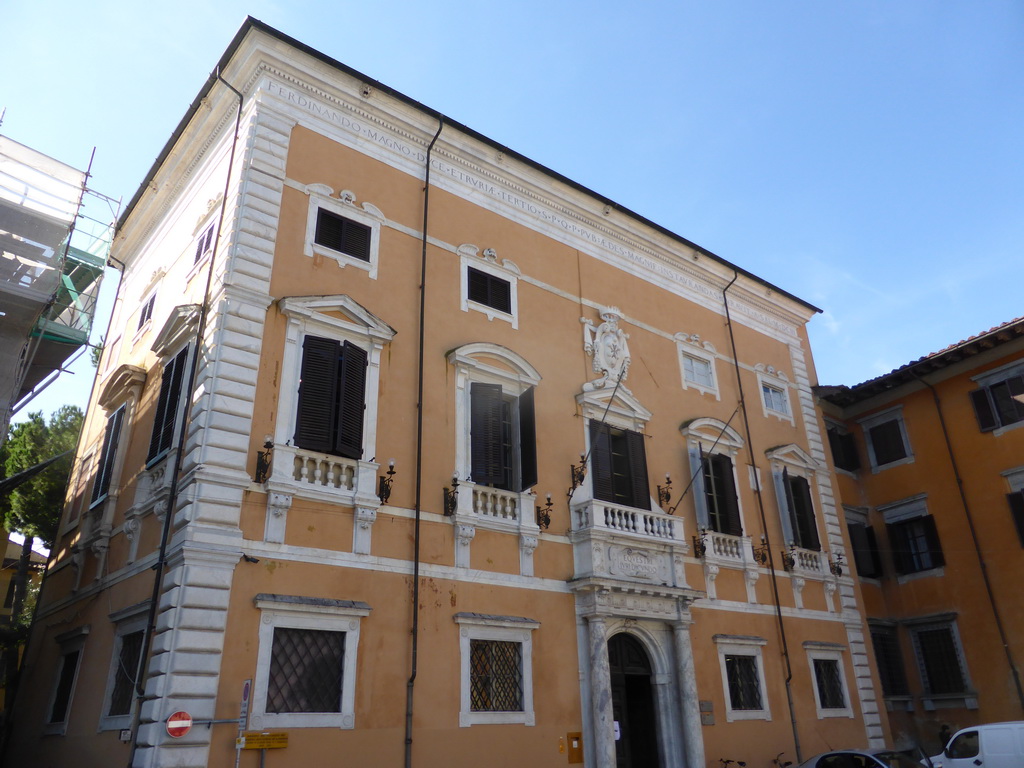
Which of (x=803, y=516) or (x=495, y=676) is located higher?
(x=803, y=516)

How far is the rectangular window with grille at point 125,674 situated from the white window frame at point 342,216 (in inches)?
273

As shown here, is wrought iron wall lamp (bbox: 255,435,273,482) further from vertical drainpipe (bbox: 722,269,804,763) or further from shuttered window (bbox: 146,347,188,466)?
vertical drainpipe (bbox: 722,269,804,763)

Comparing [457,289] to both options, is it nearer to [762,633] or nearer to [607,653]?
[607,653]

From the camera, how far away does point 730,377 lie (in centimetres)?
2100

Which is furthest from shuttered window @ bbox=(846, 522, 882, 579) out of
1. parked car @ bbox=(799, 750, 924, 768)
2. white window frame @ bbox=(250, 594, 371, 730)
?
white window frame @ bbox=(250, 594, 371, 730)

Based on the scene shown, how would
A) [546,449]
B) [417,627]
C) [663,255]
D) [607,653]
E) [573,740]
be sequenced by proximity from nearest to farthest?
1. [417,627]
2. [573,740]
3. [607,653]
4. [546,449]
5. [663,255]

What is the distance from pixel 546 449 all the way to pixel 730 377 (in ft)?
24.7

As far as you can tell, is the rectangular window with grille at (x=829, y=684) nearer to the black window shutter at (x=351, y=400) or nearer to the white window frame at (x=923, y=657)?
the white window frame at (x=923, y=657)

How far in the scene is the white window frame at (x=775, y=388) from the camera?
2169 centimetres

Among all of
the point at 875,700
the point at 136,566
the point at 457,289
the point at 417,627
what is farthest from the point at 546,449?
the point at 875,700

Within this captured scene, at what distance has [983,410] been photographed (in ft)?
69.7

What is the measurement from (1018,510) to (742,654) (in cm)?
884

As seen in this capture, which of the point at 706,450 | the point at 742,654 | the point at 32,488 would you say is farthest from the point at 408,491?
the point at 32,488

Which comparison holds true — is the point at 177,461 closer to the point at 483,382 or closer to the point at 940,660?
the point at 483,382
